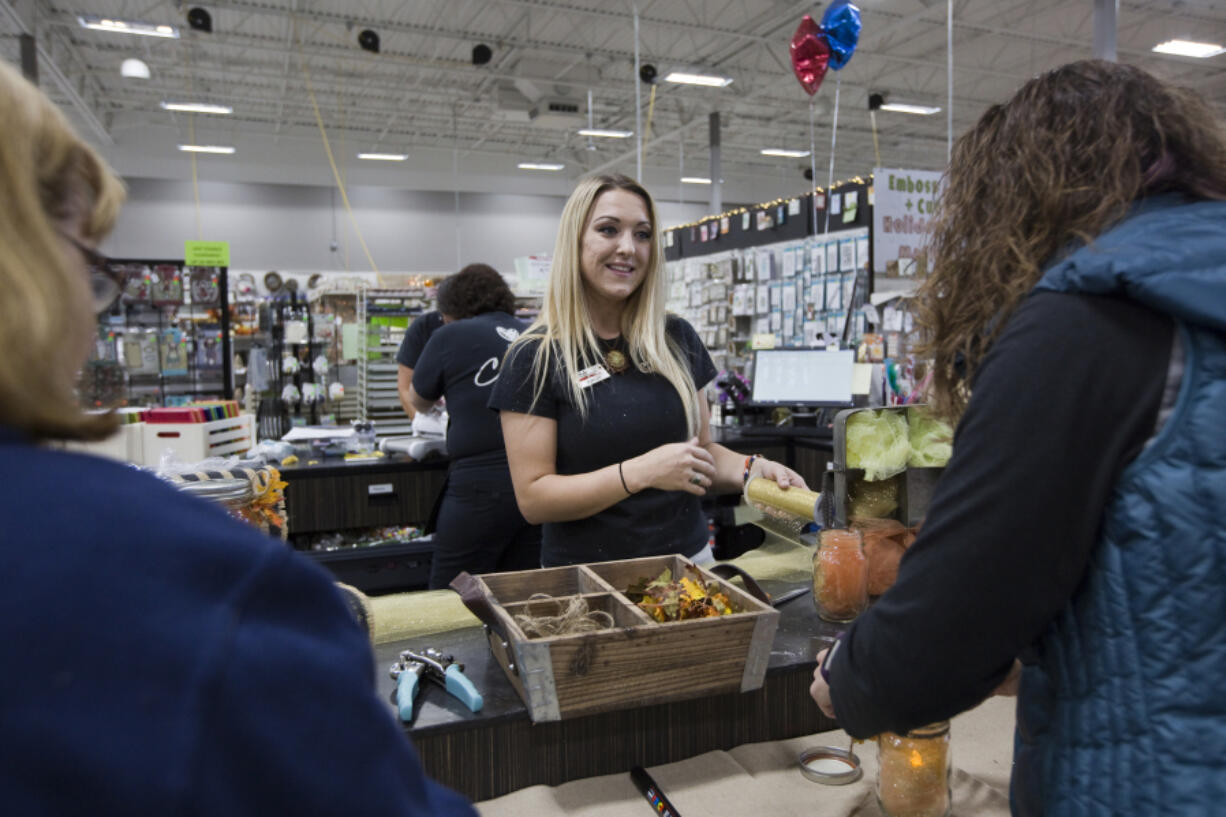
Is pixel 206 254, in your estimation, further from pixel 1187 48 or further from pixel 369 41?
pixel 1187 48

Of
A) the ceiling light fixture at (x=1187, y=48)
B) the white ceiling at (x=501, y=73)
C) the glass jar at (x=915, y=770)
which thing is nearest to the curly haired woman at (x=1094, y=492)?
the glass jar at (x=915, y=770)

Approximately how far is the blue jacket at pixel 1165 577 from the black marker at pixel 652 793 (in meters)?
0.58

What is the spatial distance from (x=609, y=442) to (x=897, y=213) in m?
3.64

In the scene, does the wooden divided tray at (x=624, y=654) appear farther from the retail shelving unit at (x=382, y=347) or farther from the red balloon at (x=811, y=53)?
the retail shelving unit at (x=382, y=347)

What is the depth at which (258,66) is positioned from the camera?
11875mm

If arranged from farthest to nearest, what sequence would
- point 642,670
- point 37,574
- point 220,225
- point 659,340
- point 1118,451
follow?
point 220,225, point 659,340, point 642,670, point 1118,451, point 37,574

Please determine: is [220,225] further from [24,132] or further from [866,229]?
[24,132]

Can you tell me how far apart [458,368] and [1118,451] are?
118 inches

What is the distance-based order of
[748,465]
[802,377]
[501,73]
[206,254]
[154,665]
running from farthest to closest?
[501,73], [206,254], [802,377], [748,465], [154,665]

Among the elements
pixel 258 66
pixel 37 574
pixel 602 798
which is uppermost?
pixel 258 66

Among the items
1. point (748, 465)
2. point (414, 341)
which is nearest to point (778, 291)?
point (414, 341)

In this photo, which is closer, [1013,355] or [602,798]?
[1013,355]

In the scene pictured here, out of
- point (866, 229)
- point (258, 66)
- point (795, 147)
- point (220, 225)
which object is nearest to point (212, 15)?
point (258, 66)

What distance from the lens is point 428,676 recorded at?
135 cm
